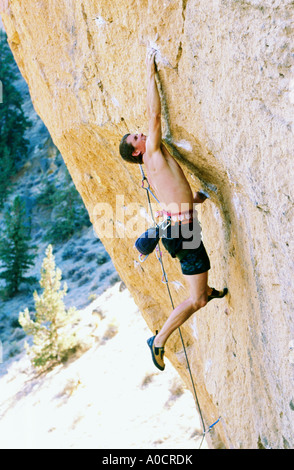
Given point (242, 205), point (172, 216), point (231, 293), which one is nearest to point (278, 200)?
point (242, 205)

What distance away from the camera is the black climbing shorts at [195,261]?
10.5ft

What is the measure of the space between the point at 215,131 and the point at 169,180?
56 cm

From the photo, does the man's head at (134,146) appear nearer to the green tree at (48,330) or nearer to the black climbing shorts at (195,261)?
the black climbing shorts at (195,261)

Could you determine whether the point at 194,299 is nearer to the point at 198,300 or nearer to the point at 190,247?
the point at 198,300

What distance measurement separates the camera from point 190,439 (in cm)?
885

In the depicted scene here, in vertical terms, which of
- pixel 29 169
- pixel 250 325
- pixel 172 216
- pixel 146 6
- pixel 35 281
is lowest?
pixel 35 281

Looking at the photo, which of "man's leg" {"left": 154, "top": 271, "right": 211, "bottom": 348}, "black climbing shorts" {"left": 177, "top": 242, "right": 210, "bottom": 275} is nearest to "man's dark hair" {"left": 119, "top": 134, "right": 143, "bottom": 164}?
"black climbing shorts" {"left": 177, "top": 242, "right": 210, "bottom": 275}

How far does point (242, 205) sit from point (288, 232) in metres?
0.66

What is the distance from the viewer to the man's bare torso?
9.83ft

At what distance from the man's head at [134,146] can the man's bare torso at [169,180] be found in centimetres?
11

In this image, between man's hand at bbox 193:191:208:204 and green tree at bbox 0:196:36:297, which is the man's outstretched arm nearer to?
man's hand at bbox 193:191:208:204

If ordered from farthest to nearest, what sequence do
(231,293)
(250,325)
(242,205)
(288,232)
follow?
1. (231,293)
2. (250,325)
3. (242,205)
4. (288,232)

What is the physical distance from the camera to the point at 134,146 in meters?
3.18

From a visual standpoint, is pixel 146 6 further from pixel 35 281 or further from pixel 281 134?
pixel 35 281
